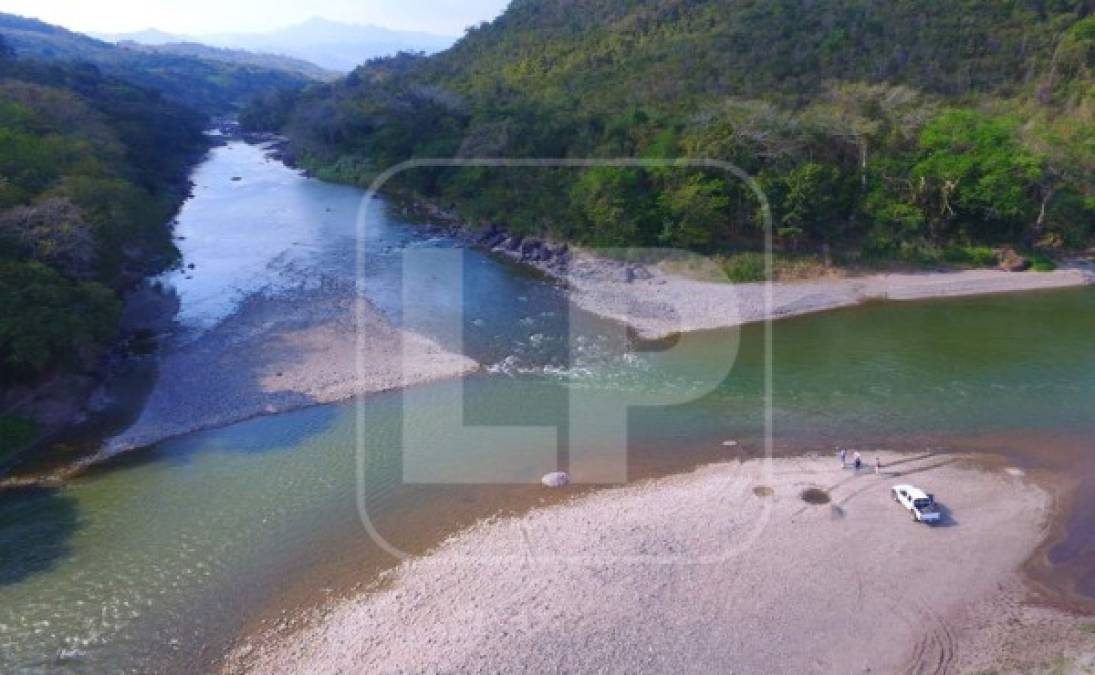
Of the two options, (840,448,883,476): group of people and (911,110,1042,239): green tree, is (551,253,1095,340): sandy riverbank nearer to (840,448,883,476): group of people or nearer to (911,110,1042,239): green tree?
(911,110,1042,239): green tree

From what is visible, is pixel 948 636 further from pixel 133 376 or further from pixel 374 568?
pixel 133 376

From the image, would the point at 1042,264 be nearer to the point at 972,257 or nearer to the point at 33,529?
the point at 972,257

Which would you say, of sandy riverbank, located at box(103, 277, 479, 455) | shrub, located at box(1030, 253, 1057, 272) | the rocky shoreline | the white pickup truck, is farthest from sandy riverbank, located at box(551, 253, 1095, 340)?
the white pickup truck

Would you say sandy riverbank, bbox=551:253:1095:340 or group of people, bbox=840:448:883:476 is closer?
group of people, bbox=840:448:883:476

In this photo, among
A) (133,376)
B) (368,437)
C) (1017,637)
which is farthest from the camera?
(133,376)

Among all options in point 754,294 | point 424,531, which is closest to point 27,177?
point 424,531
